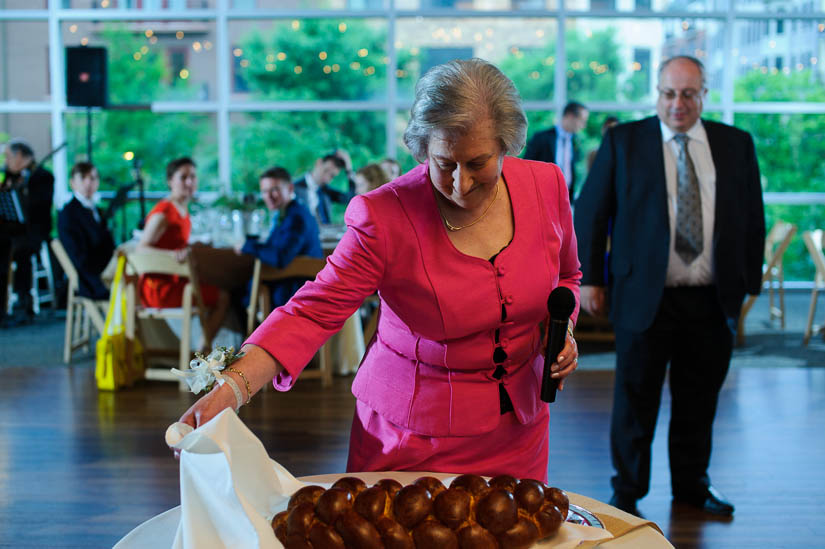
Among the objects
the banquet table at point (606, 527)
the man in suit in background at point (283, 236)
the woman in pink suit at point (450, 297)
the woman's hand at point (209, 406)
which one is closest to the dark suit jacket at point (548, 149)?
the man in suit in background at point (283, 236)

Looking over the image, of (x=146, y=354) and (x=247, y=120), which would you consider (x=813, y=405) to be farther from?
(x=247, y=120)

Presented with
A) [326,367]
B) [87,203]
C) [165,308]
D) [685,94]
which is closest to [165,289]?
[165,308]

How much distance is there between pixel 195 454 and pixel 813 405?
4.61 m

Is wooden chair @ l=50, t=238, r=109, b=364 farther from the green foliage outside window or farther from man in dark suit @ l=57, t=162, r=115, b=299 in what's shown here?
the green foliage outside window

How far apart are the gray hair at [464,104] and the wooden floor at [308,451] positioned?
2162 millimetres

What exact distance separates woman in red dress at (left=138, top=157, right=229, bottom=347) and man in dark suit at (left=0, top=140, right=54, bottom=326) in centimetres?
244

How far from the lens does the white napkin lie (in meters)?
1.19

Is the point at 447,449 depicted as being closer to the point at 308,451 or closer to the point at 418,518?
the point at 418,518

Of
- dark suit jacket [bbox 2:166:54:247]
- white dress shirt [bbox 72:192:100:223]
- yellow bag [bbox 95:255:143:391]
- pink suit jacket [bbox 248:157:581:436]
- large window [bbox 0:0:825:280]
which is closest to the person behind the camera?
pink suit jacket [bbox 248:157:581:436]

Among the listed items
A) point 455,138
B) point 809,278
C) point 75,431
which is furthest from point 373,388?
point 809,278

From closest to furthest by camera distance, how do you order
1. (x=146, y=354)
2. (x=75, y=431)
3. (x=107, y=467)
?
(x=107, y=467), (x=75, y=431), (x=146, y=354)

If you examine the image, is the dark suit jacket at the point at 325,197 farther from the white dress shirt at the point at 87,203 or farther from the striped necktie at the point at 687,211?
the striped necktie at the point at 687,211

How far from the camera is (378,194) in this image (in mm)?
1667

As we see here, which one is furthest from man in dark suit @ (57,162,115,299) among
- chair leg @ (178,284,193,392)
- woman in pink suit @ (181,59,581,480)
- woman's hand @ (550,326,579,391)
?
woman's hand @ (550,326,579,391)
